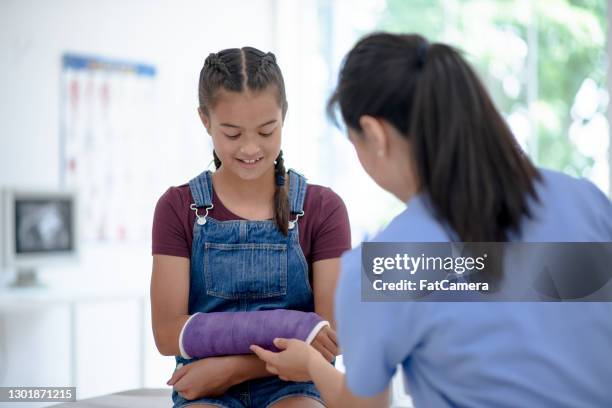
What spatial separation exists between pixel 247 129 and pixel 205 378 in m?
0.47

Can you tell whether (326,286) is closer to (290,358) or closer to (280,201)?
(280,201)

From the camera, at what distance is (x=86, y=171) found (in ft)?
13.0

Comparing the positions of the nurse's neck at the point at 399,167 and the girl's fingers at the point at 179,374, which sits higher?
the nurse's neck at the point at 399,167

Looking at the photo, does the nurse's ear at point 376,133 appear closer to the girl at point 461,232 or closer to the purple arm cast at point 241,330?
the girl at point 461,232

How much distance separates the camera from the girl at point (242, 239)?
1.45 m

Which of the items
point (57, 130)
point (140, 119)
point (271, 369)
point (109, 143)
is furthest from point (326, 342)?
point (140, 119)

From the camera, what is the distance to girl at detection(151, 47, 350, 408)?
4.76 feet

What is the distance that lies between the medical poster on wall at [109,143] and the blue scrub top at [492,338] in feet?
9.84

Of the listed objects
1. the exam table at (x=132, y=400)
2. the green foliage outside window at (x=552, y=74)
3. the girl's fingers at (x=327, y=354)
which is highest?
the green foliage outside window at (x=552, y=74)

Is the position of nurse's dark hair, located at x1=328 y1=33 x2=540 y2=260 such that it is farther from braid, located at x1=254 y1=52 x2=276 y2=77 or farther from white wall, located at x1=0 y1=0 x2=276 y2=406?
white wall, located at x1=0 y1=0 x2=276 y2=406

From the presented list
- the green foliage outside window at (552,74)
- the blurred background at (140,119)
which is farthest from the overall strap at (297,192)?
the green foliage outside window at (552,74)

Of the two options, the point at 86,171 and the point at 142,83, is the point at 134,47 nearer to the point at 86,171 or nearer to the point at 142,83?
the point at 142,83

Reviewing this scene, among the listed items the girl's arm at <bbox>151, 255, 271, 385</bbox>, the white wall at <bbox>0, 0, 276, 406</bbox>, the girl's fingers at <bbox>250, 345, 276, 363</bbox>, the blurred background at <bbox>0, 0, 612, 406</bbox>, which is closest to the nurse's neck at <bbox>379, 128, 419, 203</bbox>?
the girl's fingers at <bbox>250, 345, 276, 363</bbox>

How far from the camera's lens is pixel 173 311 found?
149 centimetres
